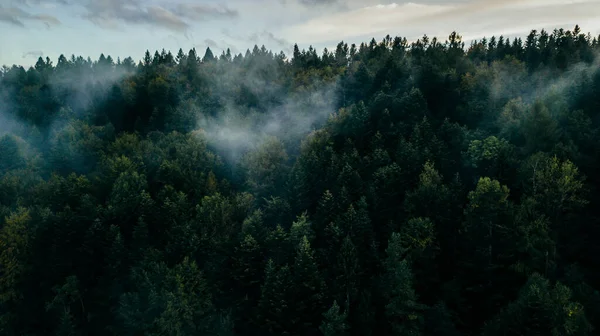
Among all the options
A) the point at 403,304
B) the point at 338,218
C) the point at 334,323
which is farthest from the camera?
the point at 338,218

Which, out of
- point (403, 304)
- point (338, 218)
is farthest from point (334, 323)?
point (338, 218)

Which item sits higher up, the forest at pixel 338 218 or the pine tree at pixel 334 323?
the forest at pixel 338 218

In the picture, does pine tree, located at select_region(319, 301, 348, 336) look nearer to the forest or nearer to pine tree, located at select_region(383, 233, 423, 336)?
the forest

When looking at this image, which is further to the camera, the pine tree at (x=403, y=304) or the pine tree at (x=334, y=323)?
the pine tree at (x=334, y=323)

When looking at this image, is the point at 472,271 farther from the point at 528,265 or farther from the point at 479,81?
the point at 479,81

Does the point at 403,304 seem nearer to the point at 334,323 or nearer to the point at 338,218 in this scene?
the point at 334,323

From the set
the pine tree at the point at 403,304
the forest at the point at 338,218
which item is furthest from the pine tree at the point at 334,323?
the pine tree at the point at 403,304

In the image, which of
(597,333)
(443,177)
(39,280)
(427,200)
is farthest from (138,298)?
(597,333)

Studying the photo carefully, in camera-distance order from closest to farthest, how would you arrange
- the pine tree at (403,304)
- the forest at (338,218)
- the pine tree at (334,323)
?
the pine tree at (403,304), the pine tree at (334,323), the forest at (338,218)

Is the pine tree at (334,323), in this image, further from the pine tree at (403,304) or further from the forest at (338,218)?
the pine tree at (403,304)
